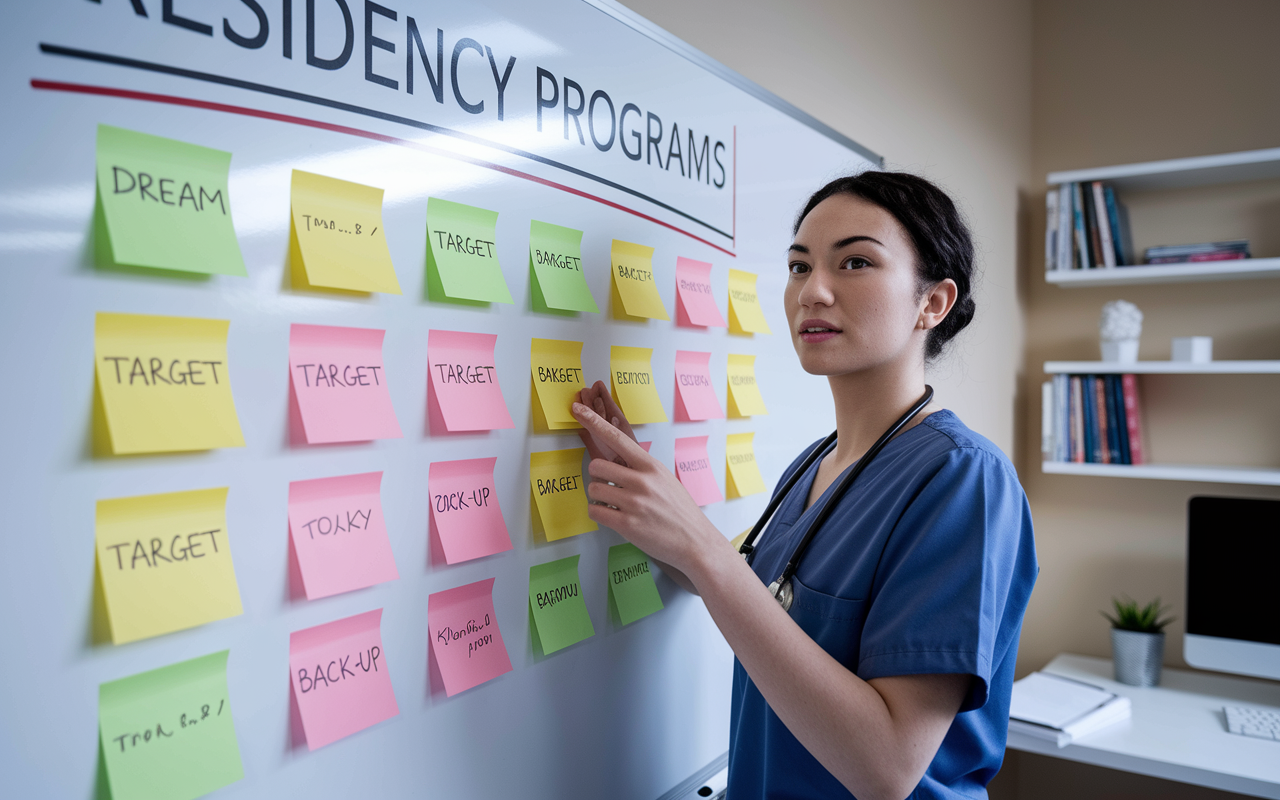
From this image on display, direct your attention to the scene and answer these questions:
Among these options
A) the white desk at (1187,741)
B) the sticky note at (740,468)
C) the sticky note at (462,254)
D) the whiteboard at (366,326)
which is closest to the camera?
the whiteboard at (366,326)

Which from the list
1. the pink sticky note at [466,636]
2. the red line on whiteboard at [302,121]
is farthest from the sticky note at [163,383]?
the pink sticky note at [466,636]

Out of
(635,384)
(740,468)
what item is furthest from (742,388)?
(635,384)

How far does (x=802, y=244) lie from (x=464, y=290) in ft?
1.46

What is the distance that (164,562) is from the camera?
529 millimetres

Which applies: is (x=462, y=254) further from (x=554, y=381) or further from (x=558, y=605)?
(x=558, y=605)

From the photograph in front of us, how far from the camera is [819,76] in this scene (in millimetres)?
1565

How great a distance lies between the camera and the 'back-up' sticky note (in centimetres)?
61

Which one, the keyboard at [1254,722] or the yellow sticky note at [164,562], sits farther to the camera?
the keyboard at [1254,722]

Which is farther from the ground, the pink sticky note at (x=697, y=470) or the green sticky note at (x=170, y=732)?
the pink sticky note at (x=697, y=470)

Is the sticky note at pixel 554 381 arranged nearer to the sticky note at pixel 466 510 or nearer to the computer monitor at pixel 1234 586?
the sticky note at pixel 466 510

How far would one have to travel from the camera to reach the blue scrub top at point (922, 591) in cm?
70

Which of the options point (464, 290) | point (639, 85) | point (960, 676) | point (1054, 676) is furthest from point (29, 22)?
point (1054, 676)

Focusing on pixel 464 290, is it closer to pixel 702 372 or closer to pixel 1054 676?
pixel 702 372

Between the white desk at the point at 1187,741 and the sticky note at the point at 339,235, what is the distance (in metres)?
1.86
